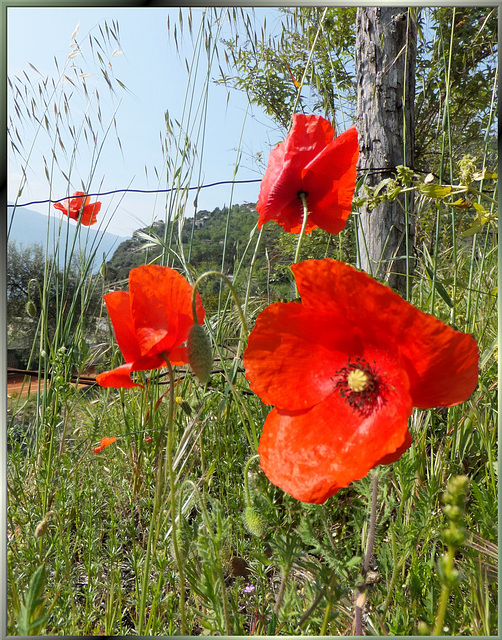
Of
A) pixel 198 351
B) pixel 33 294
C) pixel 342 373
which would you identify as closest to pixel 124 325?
pixel 198 351

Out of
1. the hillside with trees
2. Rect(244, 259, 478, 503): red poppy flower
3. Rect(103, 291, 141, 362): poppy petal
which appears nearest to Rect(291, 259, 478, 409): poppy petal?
Rect(244, 259, 478, 503): red poppy flower

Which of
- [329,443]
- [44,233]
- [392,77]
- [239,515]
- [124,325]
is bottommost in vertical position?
[239,515]

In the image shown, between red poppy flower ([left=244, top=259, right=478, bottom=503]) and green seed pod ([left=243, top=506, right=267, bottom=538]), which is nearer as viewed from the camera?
red poppy flower ([left=244, top=259, right=478, bottom=503])

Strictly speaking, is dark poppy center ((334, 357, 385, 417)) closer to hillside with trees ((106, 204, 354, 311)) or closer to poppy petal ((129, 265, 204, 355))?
poppy petal ((129, 265, 204, 355))

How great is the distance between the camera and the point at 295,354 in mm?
530

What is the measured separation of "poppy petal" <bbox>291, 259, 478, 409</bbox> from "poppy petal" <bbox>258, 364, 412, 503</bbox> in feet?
0.09

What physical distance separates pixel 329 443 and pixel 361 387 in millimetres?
66

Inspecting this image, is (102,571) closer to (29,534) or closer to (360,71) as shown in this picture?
(29,534)

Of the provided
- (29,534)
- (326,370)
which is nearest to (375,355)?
(326,370)

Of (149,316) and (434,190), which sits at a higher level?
(434,190)

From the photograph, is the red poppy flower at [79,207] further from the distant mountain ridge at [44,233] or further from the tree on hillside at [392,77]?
the tree on hillside at [392,77]

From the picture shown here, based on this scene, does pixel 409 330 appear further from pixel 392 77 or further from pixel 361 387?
pixel 392 77

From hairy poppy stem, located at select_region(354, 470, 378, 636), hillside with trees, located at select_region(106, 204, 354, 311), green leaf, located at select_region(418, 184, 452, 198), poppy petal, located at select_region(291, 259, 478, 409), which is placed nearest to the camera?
poppy petal, located at select_region(291, 259, 478, 409)

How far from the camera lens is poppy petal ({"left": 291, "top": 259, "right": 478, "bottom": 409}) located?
419 mm
